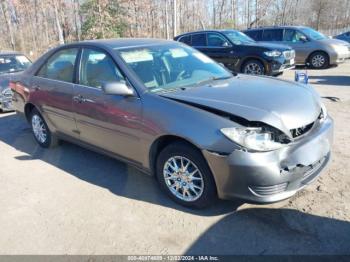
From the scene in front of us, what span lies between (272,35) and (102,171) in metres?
11.4

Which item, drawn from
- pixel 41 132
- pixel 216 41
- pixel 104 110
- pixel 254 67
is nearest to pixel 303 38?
pixel 254 67

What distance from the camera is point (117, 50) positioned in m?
3.97

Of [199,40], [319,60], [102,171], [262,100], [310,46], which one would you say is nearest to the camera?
[262,100]

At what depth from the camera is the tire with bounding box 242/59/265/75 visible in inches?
415

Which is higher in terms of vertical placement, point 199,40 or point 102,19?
point 102,19

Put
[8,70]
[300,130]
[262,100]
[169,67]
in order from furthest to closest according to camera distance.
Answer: [8,70], [169,67], [262,100], [300,130]

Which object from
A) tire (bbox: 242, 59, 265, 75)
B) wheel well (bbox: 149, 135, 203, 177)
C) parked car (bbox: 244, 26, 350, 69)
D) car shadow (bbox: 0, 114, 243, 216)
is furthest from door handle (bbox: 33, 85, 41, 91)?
parked car (bbox: 244, 26, 350, 69)

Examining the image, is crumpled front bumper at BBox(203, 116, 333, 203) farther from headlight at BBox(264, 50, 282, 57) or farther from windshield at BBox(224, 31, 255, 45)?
windshield at BBox(224, 31, 255, 45)

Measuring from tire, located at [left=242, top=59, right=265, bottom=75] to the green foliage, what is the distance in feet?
52.8

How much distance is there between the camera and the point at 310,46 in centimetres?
1303

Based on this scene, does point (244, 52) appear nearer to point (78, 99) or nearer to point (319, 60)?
point (319, 60)

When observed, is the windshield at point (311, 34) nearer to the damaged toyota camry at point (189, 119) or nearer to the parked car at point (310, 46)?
the parked car at point (310, 46)

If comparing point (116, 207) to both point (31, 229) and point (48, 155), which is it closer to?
point (31, 229)

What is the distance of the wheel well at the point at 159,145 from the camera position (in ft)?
10.8
